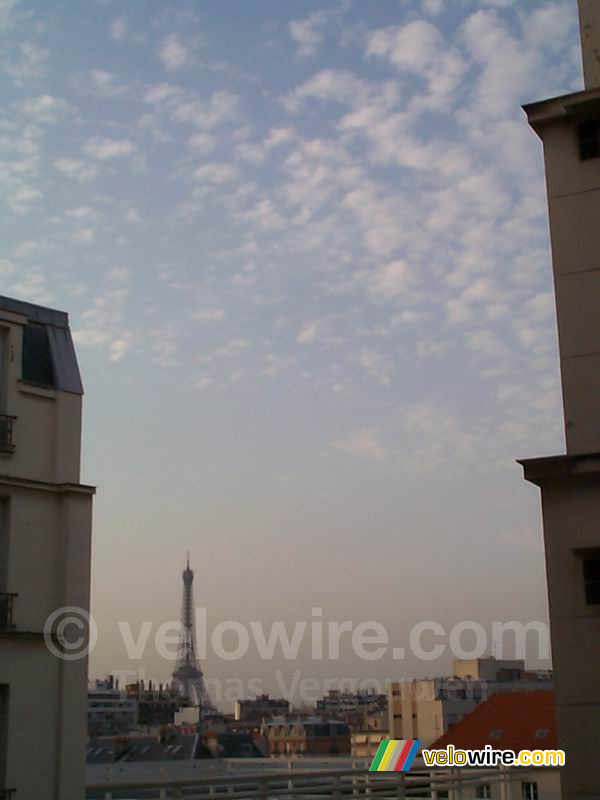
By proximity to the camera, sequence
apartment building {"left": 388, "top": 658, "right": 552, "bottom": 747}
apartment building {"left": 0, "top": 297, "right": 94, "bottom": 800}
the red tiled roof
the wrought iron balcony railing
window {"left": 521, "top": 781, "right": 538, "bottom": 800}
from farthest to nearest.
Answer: apartment building {"left": 388, "top": 658, "right": 552, "bottom": 747} < the red tiled roof < window {"left": 521, "top": 781, "right": 538, "bottom": 800} < the wrought iron balcony railing < apartment building {"left": 0, "top": 297, "right": 94, "bottom": 800}

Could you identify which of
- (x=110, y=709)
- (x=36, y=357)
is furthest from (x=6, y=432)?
(x=110, y=709)

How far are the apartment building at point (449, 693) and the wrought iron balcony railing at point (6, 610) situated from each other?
81161 millimetres

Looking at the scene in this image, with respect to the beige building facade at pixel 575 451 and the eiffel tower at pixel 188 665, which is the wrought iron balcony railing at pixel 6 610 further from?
the eiffel tower at pixel 188 665

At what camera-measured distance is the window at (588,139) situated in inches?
589

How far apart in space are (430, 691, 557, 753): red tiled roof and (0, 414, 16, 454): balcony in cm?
3406

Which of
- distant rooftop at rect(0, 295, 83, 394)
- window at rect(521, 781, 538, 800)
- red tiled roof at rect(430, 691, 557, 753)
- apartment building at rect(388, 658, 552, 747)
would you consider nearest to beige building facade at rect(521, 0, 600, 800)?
window at rect(521, 781, 538, 800)

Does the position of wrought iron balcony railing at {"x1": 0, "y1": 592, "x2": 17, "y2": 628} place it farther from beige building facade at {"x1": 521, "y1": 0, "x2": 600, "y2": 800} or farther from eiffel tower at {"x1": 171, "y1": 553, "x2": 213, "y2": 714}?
eiffel tower at {"x1": 171, "y1": 553, "x2": 213, "y2": 714}

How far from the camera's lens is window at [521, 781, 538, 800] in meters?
17.8

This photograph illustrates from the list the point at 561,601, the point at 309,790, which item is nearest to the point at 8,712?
the point at 309,790

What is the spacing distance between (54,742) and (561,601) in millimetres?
7041

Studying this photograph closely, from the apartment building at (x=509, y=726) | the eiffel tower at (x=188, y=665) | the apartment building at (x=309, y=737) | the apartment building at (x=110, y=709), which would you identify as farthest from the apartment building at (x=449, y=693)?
the eiffel tower at (x=188, y=665)

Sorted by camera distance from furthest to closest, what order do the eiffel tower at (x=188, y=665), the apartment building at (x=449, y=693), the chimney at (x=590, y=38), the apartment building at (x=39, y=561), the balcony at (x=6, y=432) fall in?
the eiffel tower at (x=188, y=665) → the apartment building at (x=449, y=693) → the chimney at (x=590, y=38) → the balcony at (x=6, y=432) → the apartment building at (x=39, y=561)

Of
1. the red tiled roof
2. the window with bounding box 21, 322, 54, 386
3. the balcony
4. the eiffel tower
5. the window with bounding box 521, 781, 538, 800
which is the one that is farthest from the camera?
the eiffel tower

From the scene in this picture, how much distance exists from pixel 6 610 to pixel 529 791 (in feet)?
31.1
